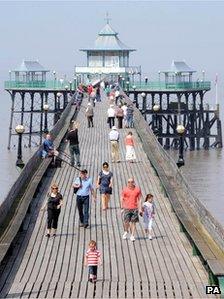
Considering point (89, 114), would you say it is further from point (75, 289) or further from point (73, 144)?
point (75, 289)

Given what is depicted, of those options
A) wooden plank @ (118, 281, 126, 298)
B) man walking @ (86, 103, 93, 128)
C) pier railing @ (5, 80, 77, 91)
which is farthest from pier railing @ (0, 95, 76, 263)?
pier railing @ (5, 80, 77, 91)

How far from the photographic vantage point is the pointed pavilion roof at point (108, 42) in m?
84.2

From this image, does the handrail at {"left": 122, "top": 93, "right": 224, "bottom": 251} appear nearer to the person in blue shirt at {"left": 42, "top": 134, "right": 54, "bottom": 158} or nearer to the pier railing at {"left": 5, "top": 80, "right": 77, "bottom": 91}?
the person in blue shirt at {"left": 42, "top": 134, "right": 54, "bottom": 158}

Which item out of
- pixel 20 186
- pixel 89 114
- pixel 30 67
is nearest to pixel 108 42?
pixel 30 67

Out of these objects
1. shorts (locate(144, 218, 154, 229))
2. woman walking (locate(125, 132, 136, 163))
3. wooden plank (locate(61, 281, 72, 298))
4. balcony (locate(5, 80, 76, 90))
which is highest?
balcony (locate(5, 80, 76, 90))

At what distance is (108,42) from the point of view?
85.5 m

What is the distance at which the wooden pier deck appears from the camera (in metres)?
14.0

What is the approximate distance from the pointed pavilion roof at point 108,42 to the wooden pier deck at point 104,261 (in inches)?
2470

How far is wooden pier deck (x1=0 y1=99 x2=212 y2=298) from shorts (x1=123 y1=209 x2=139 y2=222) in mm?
376

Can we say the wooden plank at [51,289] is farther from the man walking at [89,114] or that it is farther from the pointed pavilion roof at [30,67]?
the pointed pavilion roof at [30,67]

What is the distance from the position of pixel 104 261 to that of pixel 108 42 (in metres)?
70.7

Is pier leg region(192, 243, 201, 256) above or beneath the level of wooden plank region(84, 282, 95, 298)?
above

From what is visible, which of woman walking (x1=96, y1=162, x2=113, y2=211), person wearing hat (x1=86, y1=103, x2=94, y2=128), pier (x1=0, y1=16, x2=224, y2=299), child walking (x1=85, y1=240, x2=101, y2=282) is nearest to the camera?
pier (x1=0, y1=16, x2=224, y2=299)

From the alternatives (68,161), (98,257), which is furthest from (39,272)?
(68,161)
